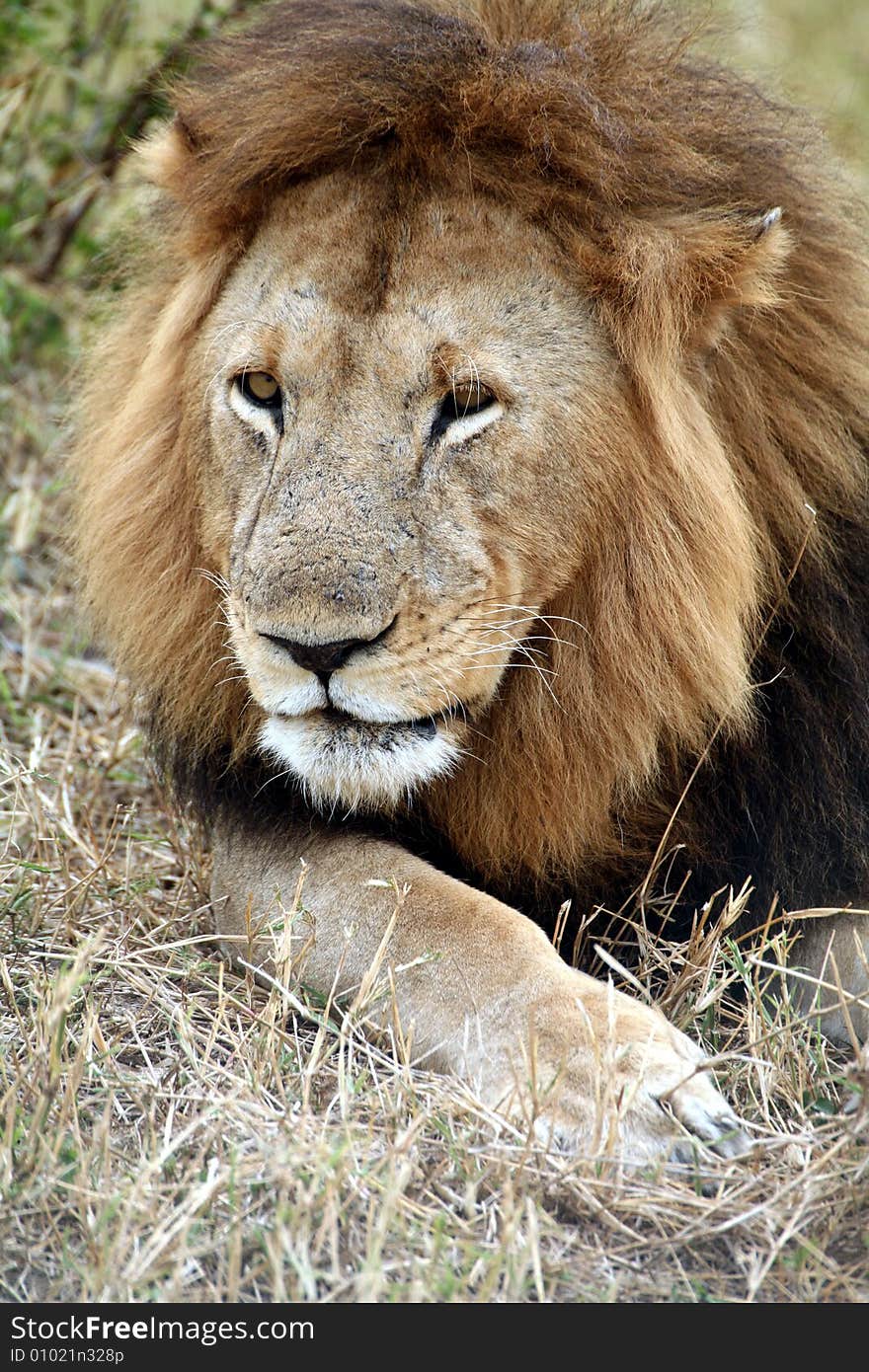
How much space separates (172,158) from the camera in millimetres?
3084

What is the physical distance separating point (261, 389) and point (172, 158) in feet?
1.88

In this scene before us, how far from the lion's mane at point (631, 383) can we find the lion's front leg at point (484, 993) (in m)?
0.19

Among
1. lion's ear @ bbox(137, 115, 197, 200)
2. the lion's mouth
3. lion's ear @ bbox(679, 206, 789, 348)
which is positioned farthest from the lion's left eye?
lion's ear @ bbox(137, 115, 197, 200)

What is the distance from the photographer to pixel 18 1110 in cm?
246

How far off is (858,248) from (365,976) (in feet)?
5.78

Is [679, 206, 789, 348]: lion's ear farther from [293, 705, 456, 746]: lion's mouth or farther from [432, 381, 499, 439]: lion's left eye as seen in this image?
[293, 705, 456, 746]: lion's mouth

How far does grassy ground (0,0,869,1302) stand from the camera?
2.18 metres

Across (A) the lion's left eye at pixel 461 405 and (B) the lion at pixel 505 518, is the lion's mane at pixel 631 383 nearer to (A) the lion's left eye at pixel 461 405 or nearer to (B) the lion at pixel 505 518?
(B) the lion at pixel 505 518

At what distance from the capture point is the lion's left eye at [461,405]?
2715 mm

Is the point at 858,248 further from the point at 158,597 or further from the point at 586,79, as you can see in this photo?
the point at 158,597

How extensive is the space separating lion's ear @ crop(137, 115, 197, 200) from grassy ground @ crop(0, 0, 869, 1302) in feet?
4.44

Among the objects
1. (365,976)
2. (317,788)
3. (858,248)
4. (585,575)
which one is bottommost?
(365,976)

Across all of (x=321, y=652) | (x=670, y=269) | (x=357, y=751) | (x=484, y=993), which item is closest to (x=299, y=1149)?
(x=484, y=993)
